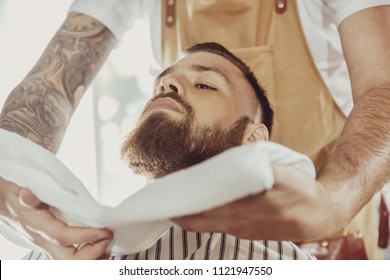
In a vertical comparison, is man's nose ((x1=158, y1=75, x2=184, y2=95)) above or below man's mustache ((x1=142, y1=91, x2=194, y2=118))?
above

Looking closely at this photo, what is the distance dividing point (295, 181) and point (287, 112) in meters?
0.45

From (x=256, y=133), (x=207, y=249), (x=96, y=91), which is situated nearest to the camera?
(x=207, y=249)

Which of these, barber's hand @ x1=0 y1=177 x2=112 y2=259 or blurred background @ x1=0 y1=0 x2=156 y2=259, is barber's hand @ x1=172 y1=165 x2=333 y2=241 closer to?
barber's hand @ x1=0 y1=177 x2=112 y2=259

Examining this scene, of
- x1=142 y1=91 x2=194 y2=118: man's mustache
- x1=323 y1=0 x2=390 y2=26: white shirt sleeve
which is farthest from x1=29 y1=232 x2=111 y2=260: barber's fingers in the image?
x1=323 y1=0 x2=390 y2=26: white shirt sleeve

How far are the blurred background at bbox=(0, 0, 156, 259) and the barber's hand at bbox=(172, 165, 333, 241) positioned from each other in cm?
37

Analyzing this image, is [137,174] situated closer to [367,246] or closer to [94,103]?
[94,103]

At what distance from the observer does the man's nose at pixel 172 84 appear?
0.98 m

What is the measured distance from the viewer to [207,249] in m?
0.88

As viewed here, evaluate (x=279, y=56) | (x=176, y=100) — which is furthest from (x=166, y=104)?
(x=279, y=56)

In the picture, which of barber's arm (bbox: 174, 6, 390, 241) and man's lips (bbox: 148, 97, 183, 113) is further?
man's lips (bbox: 148, 97, 183, 113)

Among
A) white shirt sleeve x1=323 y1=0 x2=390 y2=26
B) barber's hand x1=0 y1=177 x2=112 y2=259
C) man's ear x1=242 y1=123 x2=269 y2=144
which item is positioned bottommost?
man's ear x1=242 y1=123 x2=269 y2=144

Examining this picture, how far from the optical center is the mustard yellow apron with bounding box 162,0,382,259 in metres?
1.01

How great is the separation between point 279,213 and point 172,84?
43 centimetres

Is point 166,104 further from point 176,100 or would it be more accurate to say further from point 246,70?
point 246,70
